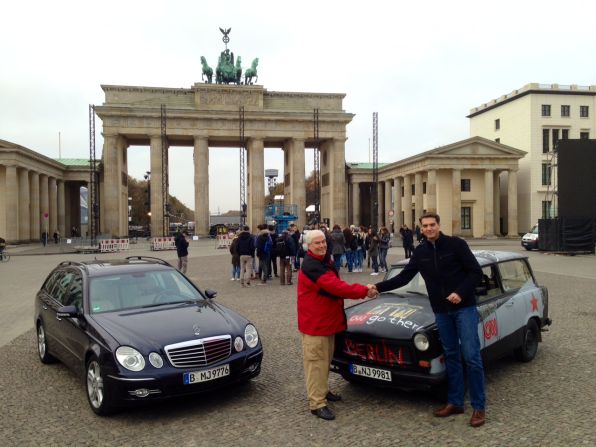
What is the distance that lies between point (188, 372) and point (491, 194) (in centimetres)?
5388

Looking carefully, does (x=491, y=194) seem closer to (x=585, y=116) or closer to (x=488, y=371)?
(x=585, y=116)

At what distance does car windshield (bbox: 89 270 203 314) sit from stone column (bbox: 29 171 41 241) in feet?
→ 172

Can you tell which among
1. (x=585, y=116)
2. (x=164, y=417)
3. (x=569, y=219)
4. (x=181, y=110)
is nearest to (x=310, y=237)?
(x=164, y=417)

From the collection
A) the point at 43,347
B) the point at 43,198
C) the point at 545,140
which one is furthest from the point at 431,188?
the point at 43,347

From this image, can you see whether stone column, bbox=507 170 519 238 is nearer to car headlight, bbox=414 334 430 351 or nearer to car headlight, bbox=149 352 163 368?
car headlight, bbox=414 334 430 351

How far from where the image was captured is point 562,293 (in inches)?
527

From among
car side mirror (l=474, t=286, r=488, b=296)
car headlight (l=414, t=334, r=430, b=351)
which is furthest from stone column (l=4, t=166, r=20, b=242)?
car headlight (l=414, t=334, r=430, b=351)

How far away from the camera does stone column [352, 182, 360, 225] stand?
6956 centimetres

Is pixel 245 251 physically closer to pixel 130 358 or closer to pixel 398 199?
pixel 130 358

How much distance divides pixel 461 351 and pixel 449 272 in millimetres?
854

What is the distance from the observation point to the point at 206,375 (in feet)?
17.4

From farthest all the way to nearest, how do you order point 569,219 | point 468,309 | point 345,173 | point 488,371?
point 345,173
point 569,219
point 488,371
point 468,309

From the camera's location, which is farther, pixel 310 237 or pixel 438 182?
pixel 438 182

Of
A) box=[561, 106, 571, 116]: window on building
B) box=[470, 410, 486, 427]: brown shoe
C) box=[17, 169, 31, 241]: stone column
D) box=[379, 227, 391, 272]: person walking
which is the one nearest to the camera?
box=[470, 410, 486, 427]: brown shoe
